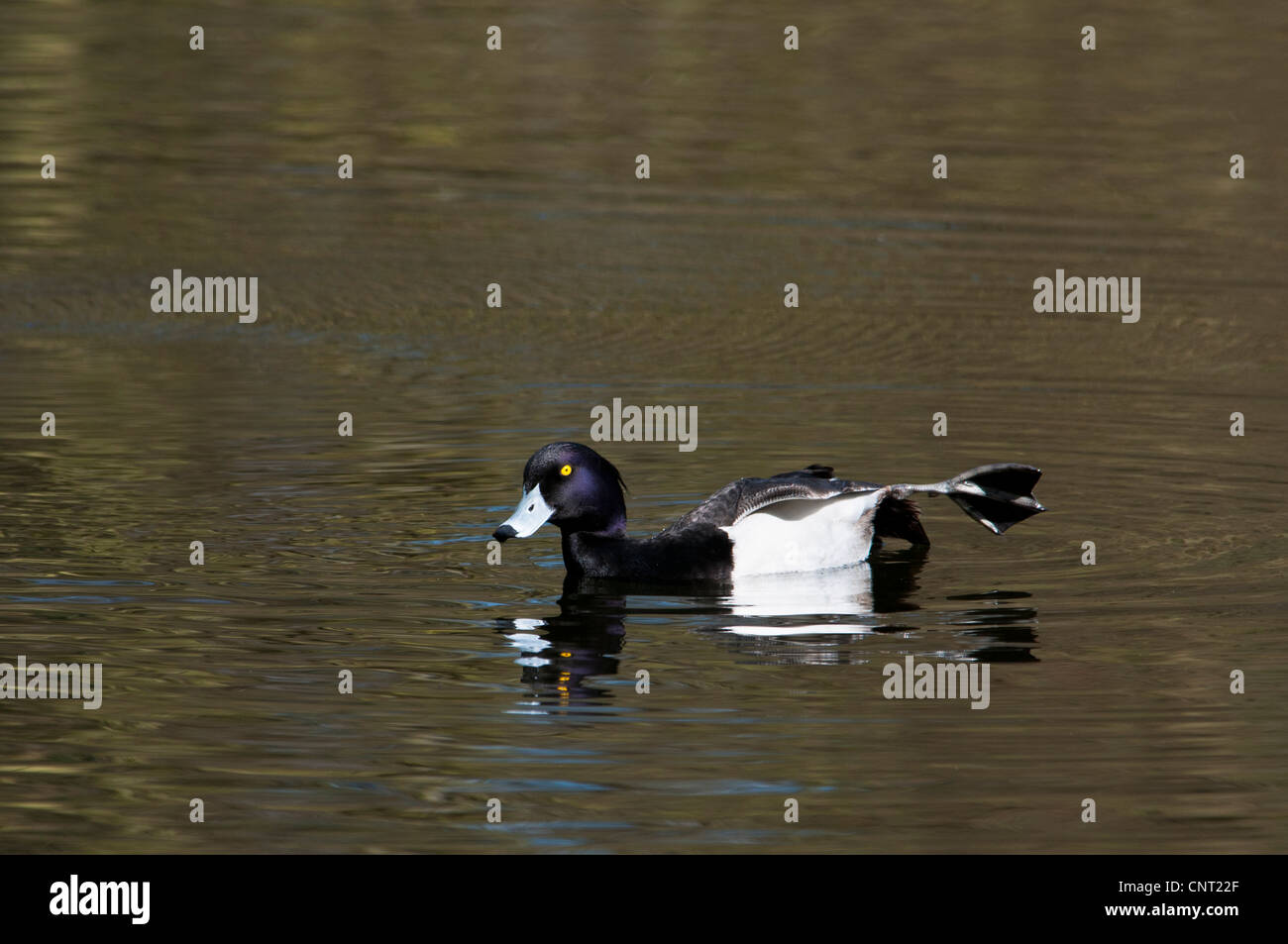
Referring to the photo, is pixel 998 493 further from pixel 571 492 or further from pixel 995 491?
pixel 571 492

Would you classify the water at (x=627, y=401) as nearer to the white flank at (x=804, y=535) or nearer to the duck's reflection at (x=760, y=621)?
the duck's reflection at (x=760, y=621)

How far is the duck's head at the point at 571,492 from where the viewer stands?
1016 centimetres

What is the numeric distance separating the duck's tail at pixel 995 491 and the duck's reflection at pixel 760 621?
0.43 meters

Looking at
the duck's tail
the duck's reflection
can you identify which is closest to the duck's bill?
the duck's reflection

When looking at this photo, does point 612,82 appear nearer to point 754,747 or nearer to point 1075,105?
point 1075,105

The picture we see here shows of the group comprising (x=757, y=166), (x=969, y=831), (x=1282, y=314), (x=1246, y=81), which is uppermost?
(x=1246, y=81)

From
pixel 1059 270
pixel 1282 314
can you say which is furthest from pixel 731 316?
pixel 1282 314

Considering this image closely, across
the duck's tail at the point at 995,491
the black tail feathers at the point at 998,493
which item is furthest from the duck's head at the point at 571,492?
the black tail feathers at the point at 998,493

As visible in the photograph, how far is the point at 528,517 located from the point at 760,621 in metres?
1.26

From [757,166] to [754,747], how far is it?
42.9 ft

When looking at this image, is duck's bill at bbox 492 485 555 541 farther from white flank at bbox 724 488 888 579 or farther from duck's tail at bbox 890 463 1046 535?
duck's tail at bbox 890 463 1046 535

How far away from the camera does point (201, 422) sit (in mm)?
13352

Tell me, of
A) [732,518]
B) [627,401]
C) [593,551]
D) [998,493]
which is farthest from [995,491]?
[627,401]

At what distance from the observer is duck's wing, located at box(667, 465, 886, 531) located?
33.8ft
